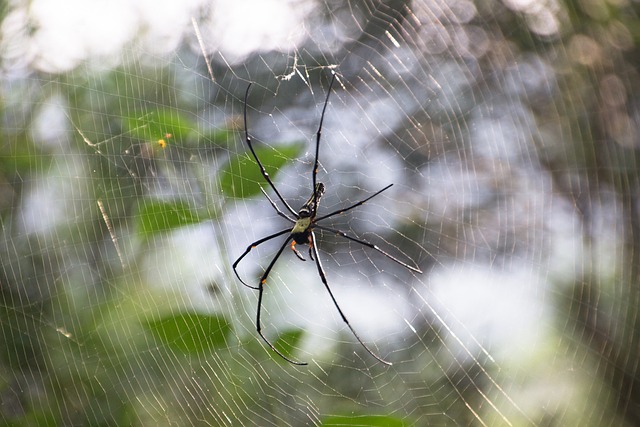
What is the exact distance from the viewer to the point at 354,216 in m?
2.90

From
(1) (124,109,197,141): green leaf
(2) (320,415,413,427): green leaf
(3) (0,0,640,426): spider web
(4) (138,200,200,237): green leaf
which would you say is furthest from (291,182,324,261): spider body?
(2) (320,415,413,427): green leaf

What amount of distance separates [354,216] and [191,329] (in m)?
1.71

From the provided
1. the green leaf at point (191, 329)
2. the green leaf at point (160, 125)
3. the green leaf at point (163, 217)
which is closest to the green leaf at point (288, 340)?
the green leaf at point (191, 329)

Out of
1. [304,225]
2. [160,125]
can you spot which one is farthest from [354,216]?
[160,125]

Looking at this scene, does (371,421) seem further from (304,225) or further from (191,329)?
(304,225)

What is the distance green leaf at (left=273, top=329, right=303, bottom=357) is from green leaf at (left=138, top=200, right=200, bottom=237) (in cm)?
35

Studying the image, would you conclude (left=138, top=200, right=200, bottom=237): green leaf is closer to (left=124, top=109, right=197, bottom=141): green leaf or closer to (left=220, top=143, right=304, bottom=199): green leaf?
(left=220, top=143, right=304, bottom=199): green leaf

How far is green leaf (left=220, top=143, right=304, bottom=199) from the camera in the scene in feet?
4.43

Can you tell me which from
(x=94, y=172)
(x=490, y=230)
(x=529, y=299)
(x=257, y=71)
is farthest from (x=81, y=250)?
(x=490, y=230)

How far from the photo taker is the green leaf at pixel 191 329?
125 centimetres

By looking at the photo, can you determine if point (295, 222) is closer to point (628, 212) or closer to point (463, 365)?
point (463, 365)

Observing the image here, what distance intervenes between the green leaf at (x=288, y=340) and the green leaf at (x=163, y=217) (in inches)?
13.7

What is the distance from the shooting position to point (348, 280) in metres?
2.82

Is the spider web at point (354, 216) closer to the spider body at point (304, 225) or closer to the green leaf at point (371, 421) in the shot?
the spider body at point (304, 225)
